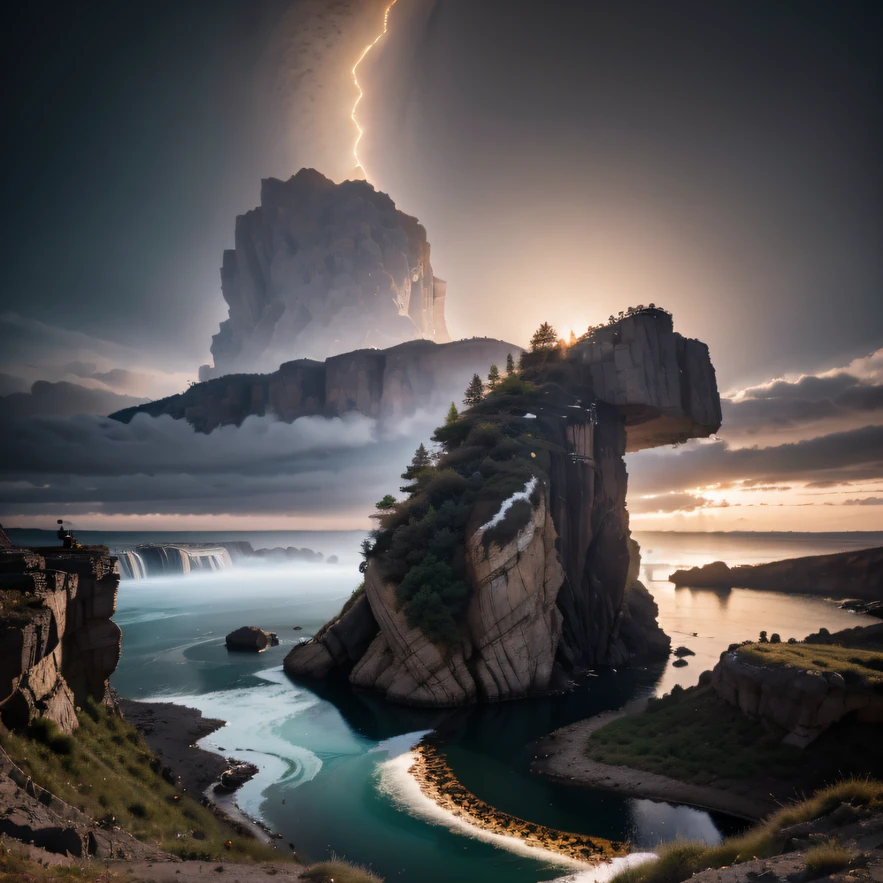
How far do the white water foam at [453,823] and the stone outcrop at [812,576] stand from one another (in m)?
91.1

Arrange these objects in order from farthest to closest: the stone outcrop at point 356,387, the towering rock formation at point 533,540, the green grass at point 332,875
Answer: the stone outcrop at point 356,387
the towering rock formation at point 533,540
the green grass at point 332,875

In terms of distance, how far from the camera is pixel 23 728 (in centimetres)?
1312

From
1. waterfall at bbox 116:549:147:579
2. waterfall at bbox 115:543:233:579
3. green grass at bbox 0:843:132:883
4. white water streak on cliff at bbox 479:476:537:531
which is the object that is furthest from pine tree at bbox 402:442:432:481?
waterfall at bbox 115:543:233:579

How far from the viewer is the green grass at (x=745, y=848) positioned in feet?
42.3

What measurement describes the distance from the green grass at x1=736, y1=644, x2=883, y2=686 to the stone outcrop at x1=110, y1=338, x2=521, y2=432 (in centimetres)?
9940

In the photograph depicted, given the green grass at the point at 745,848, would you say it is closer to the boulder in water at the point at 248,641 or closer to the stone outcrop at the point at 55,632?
the stone outcrop at the point at 55,632

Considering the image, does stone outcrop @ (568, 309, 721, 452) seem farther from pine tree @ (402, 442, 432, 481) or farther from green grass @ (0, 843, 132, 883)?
green grass @ (0, 843, 132, 883)

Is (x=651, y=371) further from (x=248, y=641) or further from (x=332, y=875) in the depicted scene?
(x=332, y=875)

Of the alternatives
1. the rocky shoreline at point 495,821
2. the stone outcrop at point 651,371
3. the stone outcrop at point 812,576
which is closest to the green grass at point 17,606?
the rocky shoreline at point 495,821

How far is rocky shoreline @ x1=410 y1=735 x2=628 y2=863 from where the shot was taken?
17.9 metres

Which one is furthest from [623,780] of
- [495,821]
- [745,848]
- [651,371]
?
[651,371]

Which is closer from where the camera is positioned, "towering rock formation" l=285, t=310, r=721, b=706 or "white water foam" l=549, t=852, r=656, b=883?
"white water foam" l=549, t=852, r=656, b=883

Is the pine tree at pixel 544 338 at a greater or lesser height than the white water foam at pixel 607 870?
greater

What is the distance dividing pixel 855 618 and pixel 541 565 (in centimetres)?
5878
